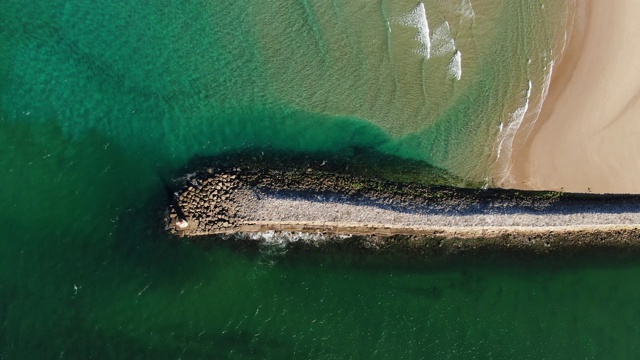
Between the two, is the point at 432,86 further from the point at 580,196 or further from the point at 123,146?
the point at 123,146

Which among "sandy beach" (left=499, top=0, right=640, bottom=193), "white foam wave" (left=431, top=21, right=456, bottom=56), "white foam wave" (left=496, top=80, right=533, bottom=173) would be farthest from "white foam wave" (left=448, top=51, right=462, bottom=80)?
"sandy beach" (left=499, top=0, right=640, bottom=193)

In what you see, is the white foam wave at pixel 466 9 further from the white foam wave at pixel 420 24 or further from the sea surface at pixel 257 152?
the white foam wave at pixel 420 24

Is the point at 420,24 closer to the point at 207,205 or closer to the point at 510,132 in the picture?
the point at 510,132

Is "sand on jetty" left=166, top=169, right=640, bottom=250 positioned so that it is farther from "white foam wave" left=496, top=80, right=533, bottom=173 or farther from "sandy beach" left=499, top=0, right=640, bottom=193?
"white foam wave" left=496, top=80, right=533, bottom=173

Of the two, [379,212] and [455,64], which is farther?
[455,64]

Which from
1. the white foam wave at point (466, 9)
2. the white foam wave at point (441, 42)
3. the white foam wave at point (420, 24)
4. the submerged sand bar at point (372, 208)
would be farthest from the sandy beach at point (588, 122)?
the white foam wave at point (420, 24)

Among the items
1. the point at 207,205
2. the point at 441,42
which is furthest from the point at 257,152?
the point at 441,42

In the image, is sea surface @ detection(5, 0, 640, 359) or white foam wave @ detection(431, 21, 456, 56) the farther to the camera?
white foam wave @ detection(431, 21, 456, 56)
